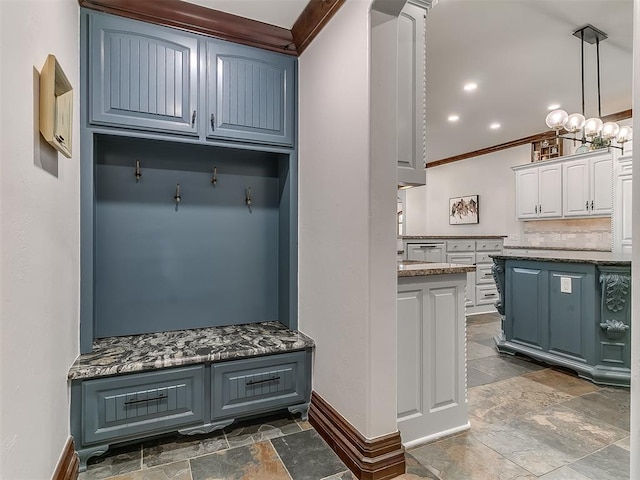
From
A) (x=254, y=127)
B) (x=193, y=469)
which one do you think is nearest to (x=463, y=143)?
(x=254, y=127)

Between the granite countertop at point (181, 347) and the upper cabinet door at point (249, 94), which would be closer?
the granite countertop at point (181, 347)

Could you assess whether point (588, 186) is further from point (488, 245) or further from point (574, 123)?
point (574, 123)

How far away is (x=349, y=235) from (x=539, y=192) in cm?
512

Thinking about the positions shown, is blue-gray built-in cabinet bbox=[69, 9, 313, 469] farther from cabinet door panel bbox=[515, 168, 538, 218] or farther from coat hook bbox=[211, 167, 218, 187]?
cabinet door panel bbox=[515, 168, 538, 218]

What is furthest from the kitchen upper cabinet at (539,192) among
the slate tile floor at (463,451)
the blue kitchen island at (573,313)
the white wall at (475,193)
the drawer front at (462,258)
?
the slate tile floor at (463,451)

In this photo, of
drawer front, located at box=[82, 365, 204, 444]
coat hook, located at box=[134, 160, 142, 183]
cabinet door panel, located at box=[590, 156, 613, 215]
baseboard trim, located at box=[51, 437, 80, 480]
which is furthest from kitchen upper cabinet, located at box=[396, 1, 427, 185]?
cabinet door panel, located at box=[590, 156, 613, 215]

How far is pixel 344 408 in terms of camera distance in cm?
191

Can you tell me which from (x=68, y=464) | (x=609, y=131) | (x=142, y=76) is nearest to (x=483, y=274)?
(x=609, y=131)

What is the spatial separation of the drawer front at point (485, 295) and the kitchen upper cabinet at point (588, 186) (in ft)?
5.03

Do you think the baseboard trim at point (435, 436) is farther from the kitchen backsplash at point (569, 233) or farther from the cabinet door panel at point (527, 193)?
the cabinet door panel at point (527, 193)

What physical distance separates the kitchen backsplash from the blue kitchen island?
8.43 ft

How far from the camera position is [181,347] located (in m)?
2.12

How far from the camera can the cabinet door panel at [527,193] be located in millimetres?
A: 5777

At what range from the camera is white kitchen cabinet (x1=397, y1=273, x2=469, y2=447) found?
193 cm
